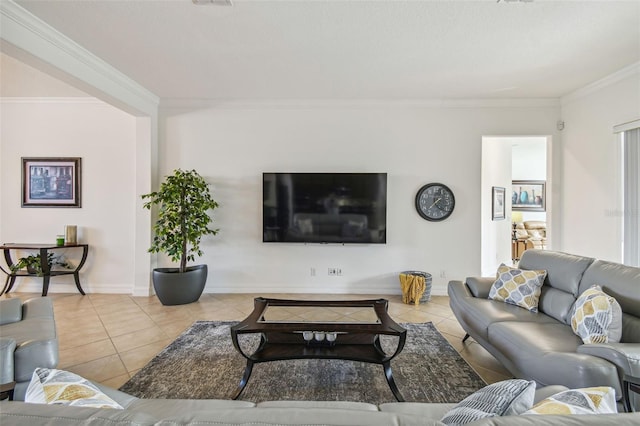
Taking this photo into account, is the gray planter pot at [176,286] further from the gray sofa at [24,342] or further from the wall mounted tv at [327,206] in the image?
the gray sofa at [24,342]

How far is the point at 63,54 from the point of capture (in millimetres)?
2861

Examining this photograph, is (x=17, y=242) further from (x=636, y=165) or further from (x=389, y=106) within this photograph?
(x=636, y=165)

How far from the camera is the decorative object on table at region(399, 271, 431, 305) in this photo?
3971 mm

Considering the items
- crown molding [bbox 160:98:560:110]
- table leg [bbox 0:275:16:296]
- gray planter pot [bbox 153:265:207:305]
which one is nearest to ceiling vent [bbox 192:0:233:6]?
crown molding [bbox 160:98:560:110]

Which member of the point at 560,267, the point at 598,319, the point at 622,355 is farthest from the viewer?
the point at 560,267

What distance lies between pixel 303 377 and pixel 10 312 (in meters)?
2.24

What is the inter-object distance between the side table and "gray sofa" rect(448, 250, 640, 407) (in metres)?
0.06

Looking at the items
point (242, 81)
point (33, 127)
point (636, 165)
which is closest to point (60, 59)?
point (242, 81)

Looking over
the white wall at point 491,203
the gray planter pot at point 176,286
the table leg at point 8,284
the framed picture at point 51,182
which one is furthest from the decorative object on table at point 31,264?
the white wall at point 491,203

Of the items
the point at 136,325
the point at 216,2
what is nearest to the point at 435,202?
the point at 216,2

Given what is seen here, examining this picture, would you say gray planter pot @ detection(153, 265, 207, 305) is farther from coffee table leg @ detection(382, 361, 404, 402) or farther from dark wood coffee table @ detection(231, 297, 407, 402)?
coffee table leg @ detection(382, 361, 404, 402)

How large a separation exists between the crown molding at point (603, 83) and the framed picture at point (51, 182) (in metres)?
7.16

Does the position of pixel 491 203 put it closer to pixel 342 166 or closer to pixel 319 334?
pixel 342 166

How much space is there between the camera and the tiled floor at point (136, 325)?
245cm
